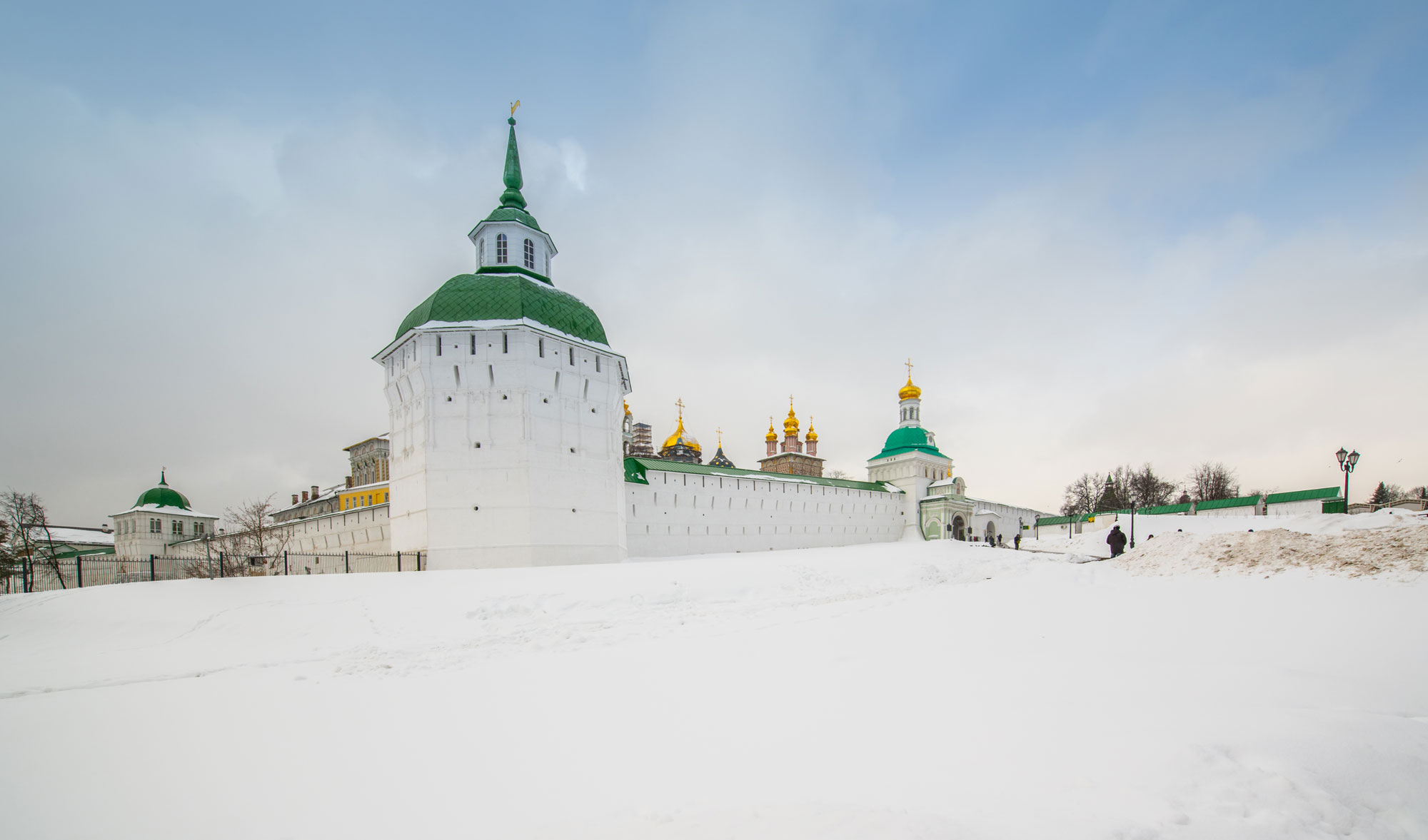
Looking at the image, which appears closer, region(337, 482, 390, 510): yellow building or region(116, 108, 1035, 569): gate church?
region(116, 108, 1035, 569): gate church

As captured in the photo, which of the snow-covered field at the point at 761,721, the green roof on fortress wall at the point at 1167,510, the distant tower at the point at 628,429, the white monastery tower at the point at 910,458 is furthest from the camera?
the distant tower at the point at 628,429

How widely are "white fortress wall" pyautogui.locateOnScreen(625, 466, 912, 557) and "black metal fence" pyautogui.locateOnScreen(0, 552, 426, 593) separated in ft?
34.8

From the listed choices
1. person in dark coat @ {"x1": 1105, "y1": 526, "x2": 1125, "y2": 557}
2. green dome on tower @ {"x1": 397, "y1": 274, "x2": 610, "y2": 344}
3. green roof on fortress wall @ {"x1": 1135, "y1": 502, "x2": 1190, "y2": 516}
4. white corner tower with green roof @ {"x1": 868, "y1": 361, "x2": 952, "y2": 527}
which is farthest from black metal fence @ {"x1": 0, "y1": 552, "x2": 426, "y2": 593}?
green roof on fortress wall @ {"x1": 1135, "y1": 502, "x2": 1190, "y2": 516}

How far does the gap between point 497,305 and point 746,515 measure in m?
17.1

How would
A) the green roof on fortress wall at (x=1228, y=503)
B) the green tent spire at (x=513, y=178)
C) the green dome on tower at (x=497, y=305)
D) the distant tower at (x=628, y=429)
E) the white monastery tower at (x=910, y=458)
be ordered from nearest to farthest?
the green dome on tower at (x=497, y=305), the green tent spire at (x=513, y=178), the green roof on fortress wall at (x=1228, y=503), the white monastery tower at (x=910, y=458), the distant tower at (x=628, y=429)

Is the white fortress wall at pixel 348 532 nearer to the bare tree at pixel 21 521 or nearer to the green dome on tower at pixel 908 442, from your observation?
the bare tree at pixel 21 521

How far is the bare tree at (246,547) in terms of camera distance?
19.3 meters

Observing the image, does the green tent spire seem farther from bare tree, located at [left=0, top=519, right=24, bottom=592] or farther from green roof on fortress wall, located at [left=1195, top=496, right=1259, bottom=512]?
green roof on fortress wall, located at [left=1195, top=496, right=1259, bottom=512]

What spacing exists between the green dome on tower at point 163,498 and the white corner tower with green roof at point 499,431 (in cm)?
3669

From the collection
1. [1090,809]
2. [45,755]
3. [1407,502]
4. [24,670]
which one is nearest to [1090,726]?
[1090,809]

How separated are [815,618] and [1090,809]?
21.6 ft

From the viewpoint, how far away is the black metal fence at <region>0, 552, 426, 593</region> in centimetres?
1540

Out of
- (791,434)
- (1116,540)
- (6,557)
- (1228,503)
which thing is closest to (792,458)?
(791,434)

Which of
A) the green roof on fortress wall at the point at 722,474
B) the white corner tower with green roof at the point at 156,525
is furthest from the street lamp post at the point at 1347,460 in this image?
the white corner tower with green roof at the point at 156,525
